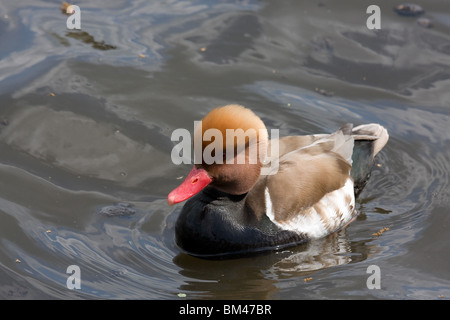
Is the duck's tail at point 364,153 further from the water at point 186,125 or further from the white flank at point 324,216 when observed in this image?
the white flank at point 324,216

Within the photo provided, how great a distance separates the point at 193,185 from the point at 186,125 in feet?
6.41

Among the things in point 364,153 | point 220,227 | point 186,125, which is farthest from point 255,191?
point 186,125

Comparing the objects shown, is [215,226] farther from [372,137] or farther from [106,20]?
[106,20]

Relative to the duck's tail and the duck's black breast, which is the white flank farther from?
the duck's tail

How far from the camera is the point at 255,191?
5789 mm

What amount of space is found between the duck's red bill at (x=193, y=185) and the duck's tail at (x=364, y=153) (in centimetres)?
173

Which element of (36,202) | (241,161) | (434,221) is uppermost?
(241,161)

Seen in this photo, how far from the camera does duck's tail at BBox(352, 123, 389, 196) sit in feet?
21.6

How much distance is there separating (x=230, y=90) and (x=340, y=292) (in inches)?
133

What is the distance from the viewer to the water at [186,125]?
17.3 ft

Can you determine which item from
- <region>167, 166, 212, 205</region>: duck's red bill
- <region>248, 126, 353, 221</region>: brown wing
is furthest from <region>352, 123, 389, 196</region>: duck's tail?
<region>167, 166, 212, 205</region>: duck's red bill

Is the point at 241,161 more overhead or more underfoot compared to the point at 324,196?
more overhead

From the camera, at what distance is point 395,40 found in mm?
8656
